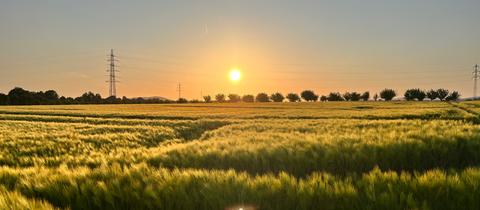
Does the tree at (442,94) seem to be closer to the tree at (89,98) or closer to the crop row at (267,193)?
the tree at (89,98)

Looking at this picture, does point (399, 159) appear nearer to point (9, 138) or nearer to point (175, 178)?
point (175, 178)

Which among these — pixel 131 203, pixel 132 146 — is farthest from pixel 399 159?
pixel 132 146

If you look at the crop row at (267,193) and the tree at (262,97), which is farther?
the tree at (262,97)

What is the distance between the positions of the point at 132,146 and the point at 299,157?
10.5 m

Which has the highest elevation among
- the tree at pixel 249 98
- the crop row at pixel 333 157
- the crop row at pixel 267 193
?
the tree at pixel 249 98

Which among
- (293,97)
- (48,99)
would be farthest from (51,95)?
(293,97)

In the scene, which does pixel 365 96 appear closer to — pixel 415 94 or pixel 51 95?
pixel 415 94

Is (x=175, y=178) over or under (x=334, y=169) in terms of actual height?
over

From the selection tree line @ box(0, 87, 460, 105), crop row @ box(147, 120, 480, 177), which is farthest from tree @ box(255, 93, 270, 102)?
crop row @ box(147, 120, 480, 177)

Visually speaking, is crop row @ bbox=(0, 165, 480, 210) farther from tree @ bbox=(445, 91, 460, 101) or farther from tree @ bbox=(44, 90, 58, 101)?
tree @ bbox=(445, 91, 460, 101)

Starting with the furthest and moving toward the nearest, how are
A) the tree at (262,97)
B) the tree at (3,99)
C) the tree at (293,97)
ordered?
the tree at (293,97), the tree at (262,97), the tree at (3,99)

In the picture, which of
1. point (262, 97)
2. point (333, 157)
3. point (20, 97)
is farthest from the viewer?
point (262, 97)

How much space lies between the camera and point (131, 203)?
12.7ft

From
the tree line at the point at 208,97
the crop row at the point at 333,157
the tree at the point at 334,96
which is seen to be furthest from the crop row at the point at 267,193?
the tree at the point at 334,96
